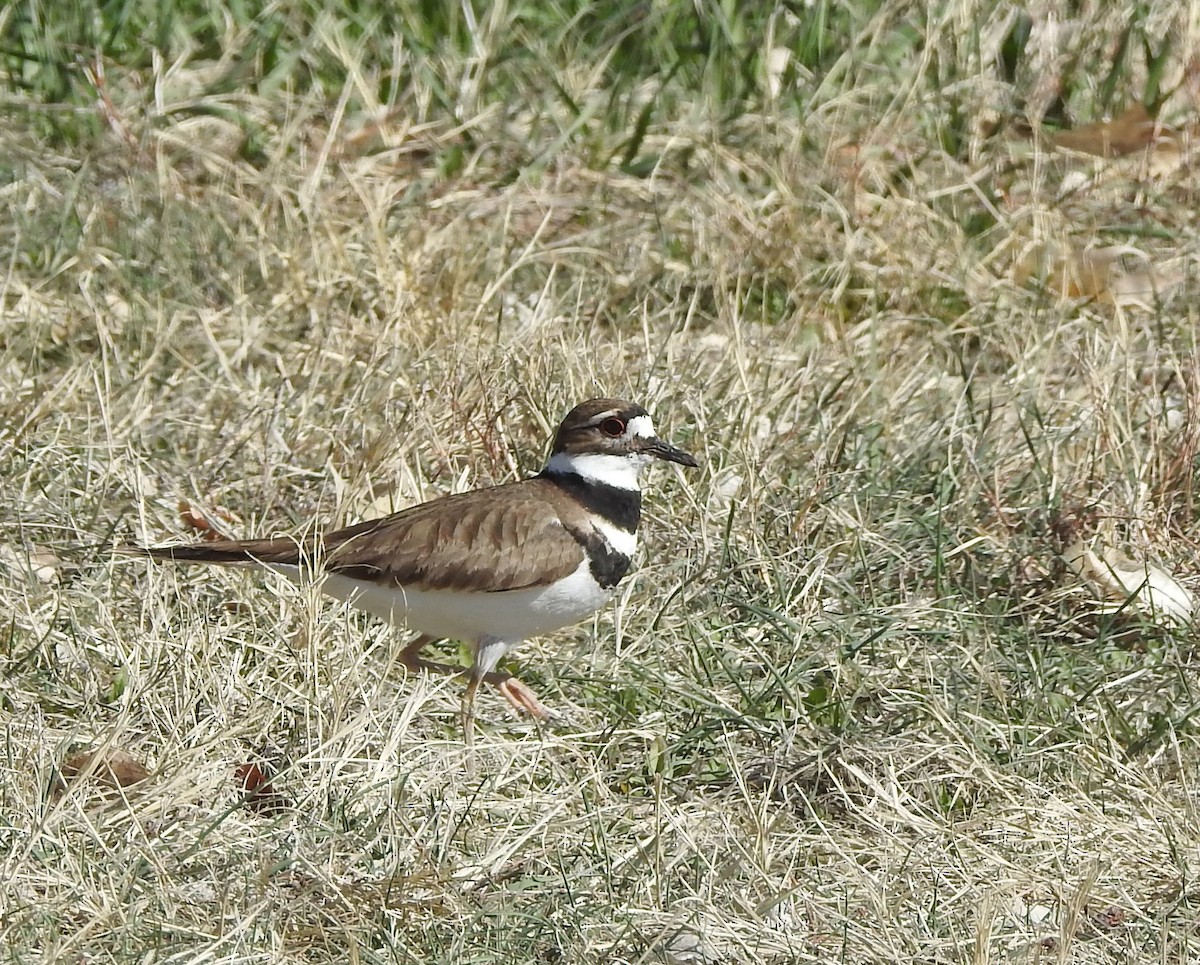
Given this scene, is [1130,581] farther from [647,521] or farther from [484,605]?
[484,605]

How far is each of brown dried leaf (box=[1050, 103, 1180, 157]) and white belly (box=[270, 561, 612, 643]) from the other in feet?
12.1

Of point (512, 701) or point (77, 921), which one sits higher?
point (77, 921)

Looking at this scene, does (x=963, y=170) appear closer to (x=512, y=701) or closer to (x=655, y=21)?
(x=655, y=21)

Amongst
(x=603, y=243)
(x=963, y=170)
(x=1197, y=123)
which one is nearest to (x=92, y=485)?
(x=603, y=243)

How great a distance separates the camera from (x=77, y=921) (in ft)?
12.1

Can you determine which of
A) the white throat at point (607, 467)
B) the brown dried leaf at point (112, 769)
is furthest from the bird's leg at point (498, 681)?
the brown dried leaf at point (112, 769)

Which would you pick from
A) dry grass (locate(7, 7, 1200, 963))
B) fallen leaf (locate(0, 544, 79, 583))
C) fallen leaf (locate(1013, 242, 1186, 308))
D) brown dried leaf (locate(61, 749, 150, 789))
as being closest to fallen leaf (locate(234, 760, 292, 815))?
dry grass (locate(7, 7, 1200, 963))

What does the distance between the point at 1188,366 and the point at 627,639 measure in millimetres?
2179

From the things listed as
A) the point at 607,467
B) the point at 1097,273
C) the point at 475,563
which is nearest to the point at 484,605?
the point at 475,563

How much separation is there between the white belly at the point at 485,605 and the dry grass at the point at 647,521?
0.14 metres

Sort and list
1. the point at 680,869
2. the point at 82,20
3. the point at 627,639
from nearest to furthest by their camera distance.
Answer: the point at 680,869, the point at 627,639, the point at 82,20

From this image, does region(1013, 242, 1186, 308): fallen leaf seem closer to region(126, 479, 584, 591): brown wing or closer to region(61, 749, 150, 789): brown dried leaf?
region(126, 479, 584, 591): brown wing

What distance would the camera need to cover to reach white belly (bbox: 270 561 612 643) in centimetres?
481

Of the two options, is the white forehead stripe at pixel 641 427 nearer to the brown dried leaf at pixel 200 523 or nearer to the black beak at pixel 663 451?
the black beak at pixel 663 451
